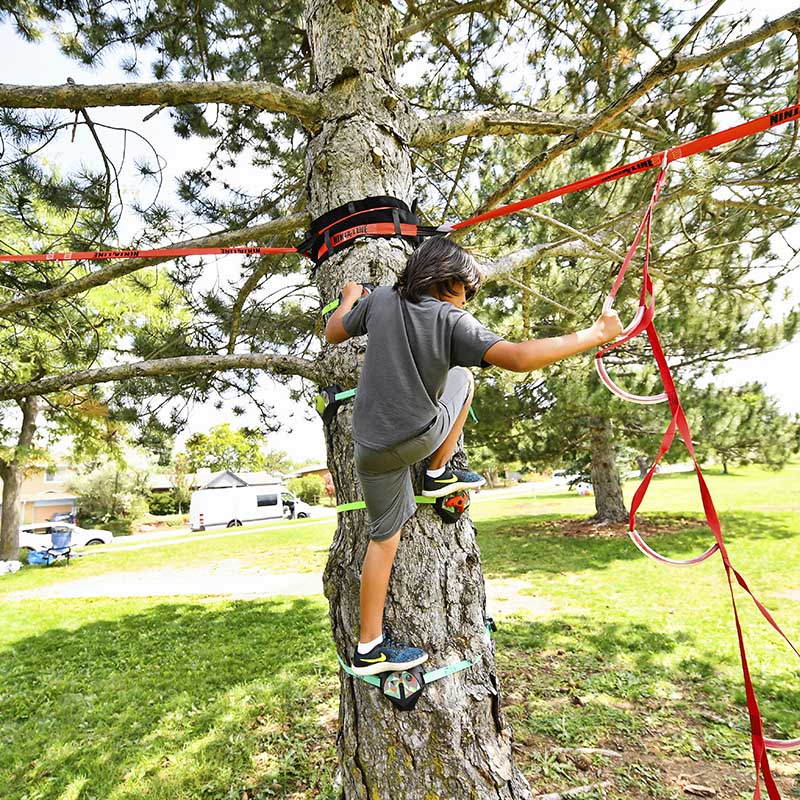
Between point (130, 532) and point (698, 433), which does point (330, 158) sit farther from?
point (130, 532)

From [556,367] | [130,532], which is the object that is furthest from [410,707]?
[130,532]

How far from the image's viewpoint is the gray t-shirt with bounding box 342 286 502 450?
1.50 meters

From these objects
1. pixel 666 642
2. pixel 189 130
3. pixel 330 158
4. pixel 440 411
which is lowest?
pixel 666 642

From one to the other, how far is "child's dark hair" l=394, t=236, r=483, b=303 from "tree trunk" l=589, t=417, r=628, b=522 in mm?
9323

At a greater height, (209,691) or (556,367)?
(556,367)

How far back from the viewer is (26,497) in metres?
32.2

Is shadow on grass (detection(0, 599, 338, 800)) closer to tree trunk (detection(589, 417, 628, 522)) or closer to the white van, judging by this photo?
tree trunk (detection(589, 417, 628, 522))

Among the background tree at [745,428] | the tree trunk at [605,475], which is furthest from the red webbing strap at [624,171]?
the tree trunk at [605,475]

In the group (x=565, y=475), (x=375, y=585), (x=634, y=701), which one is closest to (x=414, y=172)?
(x=375, y=585)

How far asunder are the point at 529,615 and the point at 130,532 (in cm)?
2374

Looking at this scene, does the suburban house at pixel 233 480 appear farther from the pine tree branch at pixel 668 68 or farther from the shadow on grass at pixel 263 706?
the pine tree branch at pixel 668 68

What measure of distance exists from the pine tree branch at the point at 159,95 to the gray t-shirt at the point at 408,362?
125 cm

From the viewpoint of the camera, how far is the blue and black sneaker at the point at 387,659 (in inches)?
63.4

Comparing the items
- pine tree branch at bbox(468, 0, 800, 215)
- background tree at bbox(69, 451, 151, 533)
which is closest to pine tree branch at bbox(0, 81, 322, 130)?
pine tree branch at bbox(468, 0, 800, 215)
